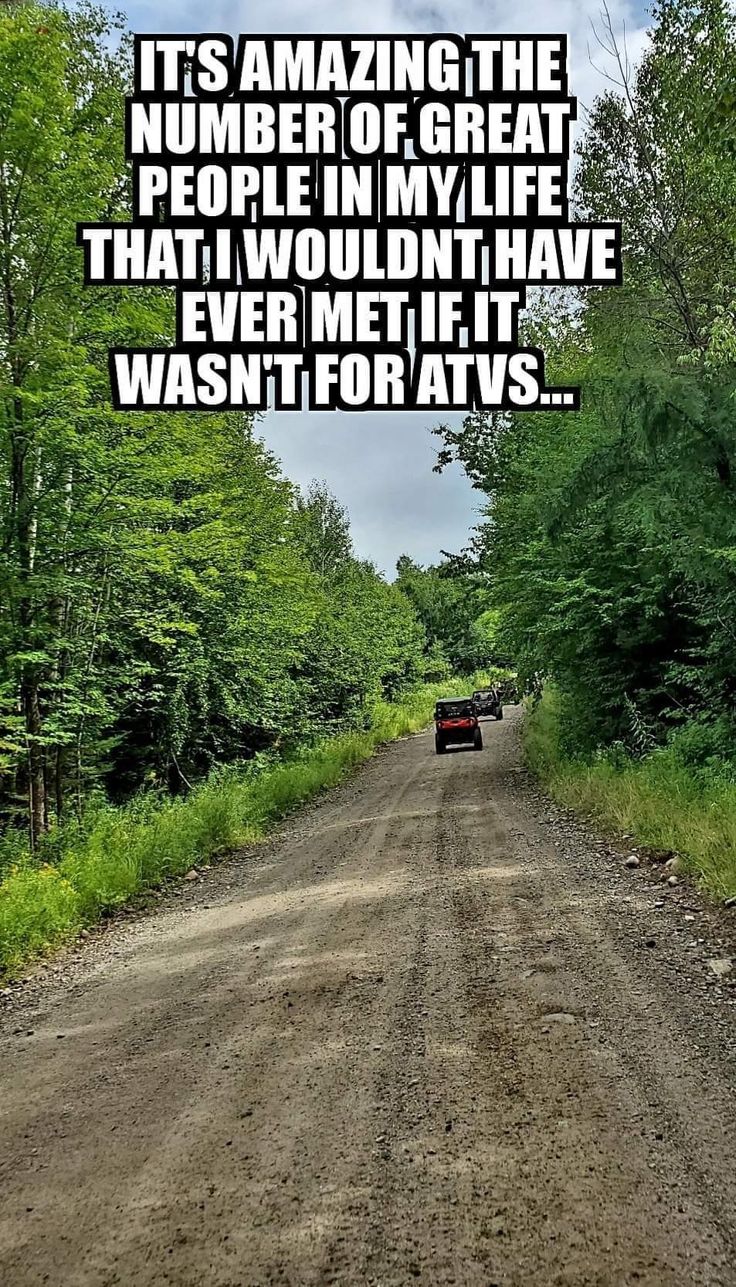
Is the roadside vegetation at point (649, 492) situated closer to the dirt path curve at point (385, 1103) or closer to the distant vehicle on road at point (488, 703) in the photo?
the dirt path curve at point (385, 1103)

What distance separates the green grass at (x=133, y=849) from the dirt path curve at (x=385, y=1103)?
2.20 feet

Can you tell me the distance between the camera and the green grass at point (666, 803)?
6.77 m

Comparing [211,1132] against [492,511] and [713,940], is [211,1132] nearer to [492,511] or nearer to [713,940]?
[713,940]

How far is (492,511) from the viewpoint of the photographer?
1750 cm

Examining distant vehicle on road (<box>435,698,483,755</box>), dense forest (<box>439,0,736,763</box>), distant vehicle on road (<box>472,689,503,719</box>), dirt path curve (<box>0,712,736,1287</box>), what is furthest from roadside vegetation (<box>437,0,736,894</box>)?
distant vehicle on road (<box>472,689,503,719</box>)

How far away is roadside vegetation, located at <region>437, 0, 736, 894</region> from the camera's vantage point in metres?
7.11

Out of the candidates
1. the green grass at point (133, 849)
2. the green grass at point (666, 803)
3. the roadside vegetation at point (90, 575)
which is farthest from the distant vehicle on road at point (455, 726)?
the green grass at point (666, 803)

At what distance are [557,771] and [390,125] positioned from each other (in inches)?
427

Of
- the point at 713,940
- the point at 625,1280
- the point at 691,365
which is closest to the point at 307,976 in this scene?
the point at 713,940

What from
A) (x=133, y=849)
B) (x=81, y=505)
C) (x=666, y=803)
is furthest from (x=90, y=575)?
(x=666, y=803)

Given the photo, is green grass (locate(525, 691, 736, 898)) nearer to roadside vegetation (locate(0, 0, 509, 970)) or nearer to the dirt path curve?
the dirt path curve

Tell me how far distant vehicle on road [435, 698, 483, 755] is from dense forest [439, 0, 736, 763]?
7913mm

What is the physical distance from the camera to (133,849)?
9.39 m

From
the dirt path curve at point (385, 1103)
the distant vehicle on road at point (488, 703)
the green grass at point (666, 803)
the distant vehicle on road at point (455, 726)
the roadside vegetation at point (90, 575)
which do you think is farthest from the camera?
the distant vehicle on road at point (488, 703)
